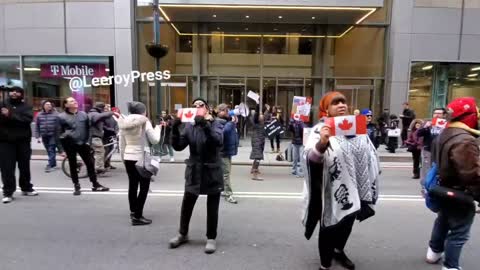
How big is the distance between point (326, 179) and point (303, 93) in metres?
14.5

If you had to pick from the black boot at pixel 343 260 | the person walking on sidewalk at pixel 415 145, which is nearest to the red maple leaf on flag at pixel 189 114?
the black boot at pixel 343 260

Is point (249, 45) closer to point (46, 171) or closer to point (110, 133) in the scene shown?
point (110, 133)

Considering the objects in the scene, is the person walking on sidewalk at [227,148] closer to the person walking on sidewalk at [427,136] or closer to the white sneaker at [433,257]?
the white sneaker at [433,257]

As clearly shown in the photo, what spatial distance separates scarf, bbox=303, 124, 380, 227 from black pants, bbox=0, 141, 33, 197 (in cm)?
521

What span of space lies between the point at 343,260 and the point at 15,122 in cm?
557

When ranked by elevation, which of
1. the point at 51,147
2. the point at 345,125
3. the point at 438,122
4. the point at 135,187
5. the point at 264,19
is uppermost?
the point at 264,19

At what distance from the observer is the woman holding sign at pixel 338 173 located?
3336 millimetres

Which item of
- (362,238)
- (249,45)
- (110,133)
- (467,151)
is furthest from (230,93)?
(467,151)

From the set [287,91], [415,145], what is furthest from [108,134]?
[287,91]

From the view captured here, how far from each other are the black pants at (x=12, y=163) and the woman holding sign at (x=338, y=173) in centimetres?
515

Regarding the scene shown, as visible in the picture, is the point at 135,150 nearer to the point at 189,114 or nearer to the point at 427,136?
the point at 189,114

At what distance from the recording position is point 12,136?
6.32 m

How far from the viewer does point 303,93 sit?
17625 mm

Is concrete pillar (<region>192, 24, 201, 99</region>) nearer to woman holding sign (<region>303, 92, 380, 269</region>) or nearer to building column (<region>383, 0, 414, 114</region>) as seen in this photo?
building column (<region>383, 0, 414, 114</region>)
